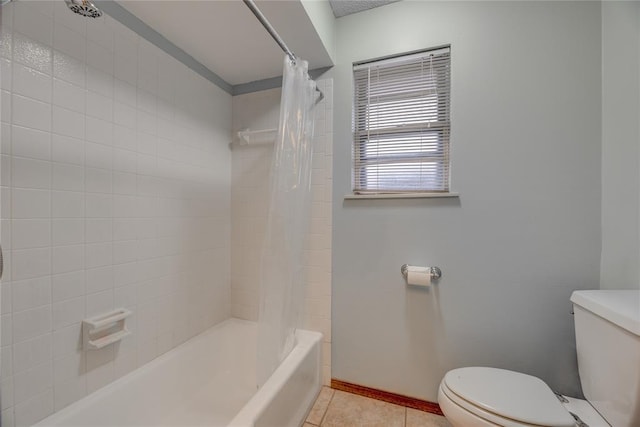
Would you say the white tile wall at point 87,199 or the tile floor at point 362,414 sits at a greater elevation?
the white tile wall at point 87,199

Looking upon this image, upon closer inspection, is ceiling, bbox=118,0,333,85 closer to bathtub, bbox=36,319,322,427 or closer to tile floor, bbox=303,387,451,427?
bathtub, bbox=36,319,322,427

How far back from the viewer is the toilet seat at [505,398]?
936 mm

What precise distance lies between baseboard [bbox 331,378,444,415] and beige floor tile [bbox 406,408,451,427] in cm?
3

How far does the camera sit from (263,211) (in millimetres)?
1841

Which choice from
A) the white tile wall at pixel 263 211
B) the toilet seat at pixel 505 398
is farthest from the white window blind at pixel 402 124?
the toilet seat at pixel 505 398

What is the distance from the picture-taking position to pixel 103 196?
3.78 ft

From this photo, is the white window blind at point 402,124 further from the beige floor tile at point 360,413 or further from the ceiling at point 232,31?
the beige floor tile at point 360,413

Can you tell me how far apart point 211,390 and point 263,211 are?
1144 millimetres

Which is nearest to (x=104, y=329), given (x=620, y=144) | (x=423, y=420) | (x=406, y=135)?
(x=423, y=420)

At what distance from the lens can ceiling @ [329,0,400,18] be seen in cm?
150

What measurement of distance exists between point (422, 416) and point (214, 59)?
2.43 metres

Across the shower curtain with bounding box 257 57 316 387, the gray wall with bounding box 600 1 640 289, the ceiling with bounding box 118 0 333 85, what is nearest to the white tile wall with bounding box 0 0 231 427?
the ceiling with bounding box 118 0 333 85

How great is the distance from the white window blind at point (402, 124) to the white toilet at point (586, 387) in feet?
2.64

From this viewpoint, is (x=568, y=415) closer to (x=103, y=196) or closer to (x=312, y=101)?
(x=312, y=101)
